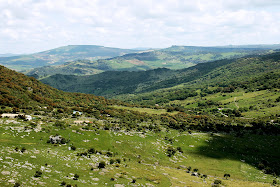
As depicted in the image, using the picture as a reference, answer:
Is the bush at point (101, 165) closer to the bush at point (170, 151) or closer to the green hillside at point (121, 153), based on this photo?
the green hillside at point (121, 153)

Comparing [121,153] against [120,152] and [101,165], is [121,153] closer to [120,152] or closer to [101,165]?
[120,152]

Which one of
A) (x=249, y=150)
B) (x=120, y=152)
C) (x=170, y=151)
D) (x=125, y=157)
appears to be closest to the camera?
(x=125, y=157)

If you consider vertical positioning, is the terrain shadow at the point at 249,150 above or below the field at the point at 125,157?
below

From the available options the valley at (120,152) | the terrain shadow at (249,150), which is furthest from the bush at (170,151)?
the terrain shadow at (249,150)

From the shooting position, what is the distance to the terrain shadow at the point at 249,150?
63.4m

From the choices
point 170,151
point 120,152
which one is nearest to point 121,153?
point 120,152

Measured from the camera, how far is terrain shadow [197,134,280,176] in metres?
63.4

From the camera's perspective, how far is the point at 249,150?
73.1 m

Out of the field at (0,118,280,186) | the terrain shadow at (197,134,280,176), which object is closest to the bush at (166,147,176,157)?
the field at (0,118,280,186)

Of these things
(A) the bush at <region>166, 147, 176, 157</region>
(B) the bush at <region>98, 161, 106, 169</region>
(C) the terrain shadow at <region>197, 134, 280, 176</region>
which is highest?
(B) the bush at <region>98, 161, 106, 169</region>

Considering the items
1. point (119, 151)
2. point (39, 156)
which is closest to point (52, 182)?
point (39, 156)

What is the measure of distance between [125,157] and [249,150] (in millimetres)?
48007

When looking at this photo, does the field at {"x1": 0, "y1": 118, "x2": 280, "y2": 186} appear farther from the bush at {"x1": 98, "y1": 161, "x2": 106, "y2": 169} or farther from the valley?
the bush at {"x1": 98, "y1": 161, "x2": 106, "y2": 169}

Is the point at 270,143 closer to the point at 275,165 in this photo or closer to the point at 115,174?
the point at 275,165
